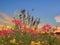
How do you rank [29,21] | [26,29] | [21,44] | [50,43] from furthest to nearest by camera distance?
1. [29,21]
2. [26,29]
3. [50,43]
4. [21,44]

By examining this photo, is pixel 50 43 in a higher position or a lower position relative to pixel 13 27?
lower

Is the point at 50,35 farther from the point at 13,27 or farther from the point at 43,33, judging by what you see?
the point at 13,27

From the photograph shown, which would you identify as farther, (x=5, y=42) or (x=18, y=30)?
(x=18, y=30)

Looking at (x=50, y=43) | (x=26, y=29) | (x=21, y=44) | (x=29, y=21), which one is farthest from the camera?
(x=29, y=21)

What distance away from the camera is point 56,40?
2330 millimetres

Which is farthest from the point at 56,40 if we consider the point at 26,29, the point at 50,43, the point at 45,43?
the point at 26,29

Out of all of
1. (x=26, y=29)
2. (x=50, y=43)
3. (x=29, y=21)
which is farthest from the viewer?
(x=29, y=21)

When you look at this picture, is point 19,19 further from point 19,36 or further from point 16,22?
point 19,36

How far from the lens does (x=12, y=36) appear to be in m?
2.32

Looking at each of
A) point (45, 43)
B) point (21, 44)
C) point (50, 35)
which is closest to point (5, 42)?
point (21, 44)

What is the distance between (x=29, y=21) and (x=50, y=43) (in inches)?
20.5

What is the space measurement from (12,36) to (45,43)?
0.42 meters

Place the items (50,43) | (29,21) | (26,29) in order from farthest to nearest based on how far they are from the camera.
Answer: (29,21) < (26,29) < (50,43)

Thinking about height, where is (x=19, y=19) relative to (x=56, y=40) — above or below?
above
